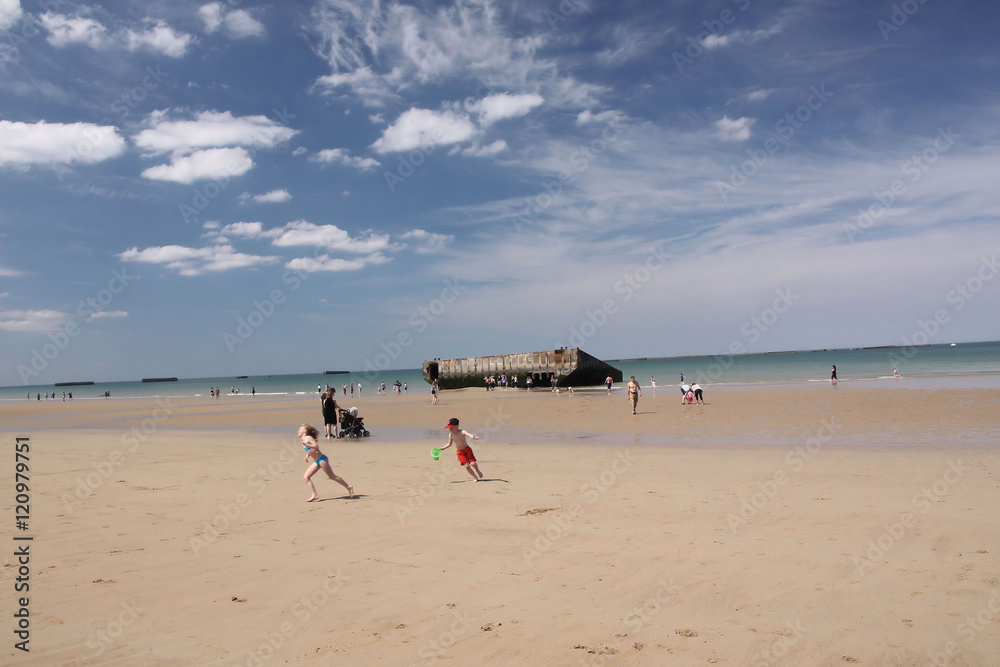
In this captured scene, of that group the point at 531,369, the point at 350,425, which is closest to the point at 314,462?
the point at 350,425

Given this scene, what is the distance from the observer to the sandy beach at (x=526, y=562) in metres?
4.46

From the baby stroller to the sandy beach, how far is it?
7.11 m

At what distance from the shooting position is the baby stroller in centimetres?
2050

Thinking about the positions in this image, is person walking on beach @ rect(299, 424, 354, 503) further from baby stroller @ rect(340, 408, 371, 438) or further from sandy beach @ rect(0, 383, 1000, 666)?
baby stroller @ rect(340, 408, 371, 438)

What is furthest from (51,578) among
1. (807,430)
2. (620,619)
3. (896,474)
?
(807,430)

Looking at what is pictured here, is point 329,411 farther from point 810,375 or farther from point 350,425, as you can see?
point 810,375

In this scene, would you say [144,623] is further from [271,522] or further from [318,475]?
[318,475]

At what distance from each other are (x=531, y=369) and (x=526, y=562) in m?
50.6

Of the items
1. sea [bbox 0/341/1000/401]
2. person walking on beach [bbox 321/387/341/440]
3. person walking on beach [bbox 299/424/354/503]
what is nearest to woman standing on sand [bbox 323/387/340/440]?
person walking on beach [bbox 321/387/341/440]

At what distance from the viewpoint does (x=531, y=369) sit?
186ft

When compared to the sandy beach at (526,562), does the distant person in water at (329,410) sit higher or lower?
higher

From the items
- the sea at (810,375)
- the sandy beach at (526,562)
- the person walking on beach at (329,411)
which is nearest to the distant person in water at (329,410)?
the person walking on beach at (329,411)

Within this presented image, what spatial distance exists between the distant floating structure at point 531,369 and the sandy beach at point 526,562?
135 ft

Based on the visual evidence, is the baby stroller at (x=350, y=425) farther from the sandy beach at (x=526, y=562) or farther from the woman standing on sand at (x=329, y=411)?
the sandy beach at (x=526, y=562)
